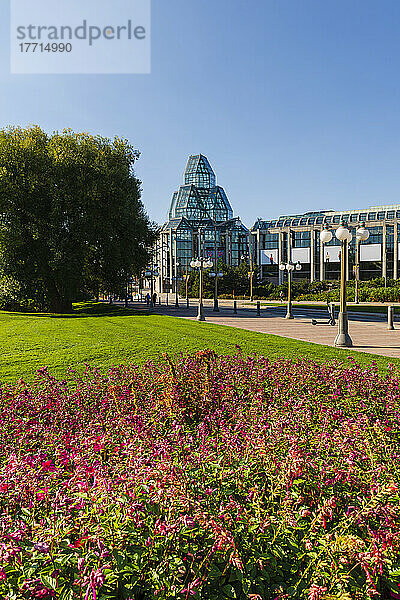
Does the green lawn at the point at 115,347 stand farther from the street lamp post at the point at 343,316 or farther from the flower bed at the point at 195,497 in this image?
the flower bed at the point at 195,497

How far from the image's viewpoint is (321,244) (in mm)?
83062

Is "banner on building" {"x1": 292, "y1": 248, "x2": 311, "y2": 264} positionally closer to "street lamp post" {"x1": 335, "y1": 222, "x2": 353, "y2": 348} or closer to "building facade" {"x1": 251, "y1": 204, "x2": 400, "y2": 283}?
"building facade" {"x1": 251, "y1": 204, "x2": 400, "y2": 283}

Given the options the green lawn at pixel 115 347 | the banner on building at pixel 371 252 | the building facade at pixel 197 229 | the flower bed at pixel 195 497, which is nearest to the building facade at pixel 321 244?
the banner on building at pixel 371 252

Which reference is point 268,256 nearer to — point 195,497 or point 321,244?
point 321,244

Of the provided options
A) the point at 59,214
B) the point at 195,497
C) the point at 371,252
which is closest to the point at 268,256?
the point at 371,252

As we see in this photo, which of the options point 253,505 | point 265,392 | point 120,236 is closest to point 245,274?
point 120,236

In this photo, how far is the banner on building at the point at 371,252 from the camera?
80688 millimetres

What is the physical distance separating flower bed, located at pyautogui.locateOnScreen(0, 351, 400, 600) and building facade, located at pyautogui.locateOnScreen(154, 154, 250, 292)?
252 feet

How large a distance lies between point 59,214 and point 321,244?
63.4m

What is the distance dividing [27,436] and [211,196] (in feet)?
326

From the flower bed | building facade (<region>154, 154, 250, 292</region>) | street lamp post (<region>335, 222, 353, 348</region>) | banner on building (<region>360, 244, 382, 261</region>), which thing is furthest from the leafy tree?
banner on building (<region>360, 244, 382, 261</region>)

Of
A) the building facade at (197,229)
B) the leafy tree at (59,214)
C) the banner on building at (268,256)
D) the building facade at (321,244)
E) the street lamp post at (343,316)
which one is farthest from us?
the banner on building at (268,256)

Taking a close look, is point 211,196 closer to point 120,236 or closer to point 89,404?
point 120,236

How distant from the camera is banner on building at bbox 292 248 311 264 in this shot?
87.0 metres
